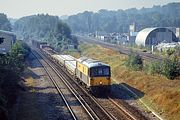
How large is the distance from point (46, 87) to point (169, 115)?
1643 cm

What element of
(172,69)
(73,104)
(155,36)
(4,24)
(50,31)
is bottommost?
(73,104)

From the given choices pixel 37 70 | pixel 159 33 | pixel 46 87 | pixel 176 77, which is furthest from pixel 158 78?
pixel 159 33

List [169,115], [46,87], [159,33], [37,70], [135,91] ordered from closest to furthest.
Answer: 1. [169,115]
2. [135,91]
3. [46,87]
4. [37,70]
5. [159,33]

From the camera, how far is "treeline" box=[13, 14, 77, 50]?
359 feet

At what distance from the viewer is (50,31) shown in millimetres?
132000

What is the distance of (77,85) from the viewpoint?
38406 millimetres

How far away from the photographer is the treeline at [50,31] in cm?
10951

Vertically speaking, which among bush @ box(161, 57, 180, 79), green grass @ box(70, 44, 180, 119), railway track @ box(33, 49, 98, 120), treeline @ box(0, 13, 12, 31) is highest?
treeline @ box(0, 13, 12, 31)

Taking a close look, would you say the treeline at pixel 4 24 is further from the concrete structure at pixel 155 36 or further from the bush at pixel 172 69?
the bush at pixel 172 69

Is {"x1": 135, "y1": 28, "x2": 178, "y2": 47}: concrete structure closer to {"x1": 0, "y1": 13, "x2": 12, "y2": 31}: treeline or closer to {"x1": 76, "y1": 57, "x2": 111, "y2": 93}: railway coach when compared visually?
{"x1": 0, "y1": 13, "x2": 12, "y2": 31}: treeline

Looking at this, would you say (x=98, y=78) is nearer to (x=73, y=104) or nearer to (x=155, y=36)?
(x=73, y=104)

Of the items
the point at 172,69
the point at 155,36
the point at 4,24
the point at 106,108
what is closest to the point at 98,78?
the point at 106,108

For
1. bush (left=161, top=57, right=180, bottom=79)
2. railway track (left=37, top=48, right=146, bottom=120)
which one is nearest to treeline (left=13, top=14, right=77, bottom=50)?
bush (left=161, top=57, right=180, bottom=79)

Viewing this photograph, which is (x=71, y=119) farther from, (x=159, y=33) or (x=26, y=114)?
(x=159, y=33)
